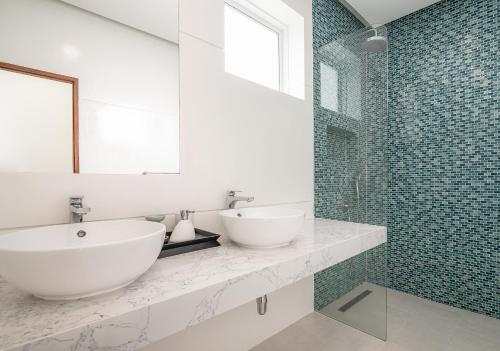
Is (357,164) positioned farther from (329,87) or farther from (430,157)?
(430,157)

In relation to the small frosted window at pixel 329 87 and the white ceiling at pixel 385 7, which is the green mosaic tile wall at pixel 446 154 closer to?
the white ceiling at pixel 385 7

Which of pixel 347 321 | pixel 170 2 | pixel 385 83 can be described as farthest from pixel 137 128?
pixel 347 321

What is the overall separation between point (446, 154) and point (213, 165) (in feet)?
7.11

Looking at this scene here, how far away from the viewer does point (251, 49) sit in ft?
7.02

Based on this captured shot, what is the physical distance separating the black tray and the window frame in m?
1.50

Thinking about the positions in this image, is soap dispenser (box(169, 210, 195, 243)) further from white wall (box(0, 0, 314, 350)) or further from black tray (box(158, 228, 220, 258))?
white wall (box(0, 0, 314, 350))

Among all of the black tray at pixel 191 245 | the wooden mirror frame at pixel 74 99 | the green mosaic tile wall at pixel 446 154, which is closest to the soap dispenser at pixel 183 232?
the black tray at pixel 191 245

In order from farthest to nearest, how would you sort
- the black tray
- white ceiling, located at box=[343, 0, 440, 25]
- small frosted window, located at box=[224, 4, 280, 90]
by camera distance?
1. white ceiling, located at box=[343, 0, 440, 25]
2. small frosted window, located at box=[224, 4, 280, 90]
3. the black tray

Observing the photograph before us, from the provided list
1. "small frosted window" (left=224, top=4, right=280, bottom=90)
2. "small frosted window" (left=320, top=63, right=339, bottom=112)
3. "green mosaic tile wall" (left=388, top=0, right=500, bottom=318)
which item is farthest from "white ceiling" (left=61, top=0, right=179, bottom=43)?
"green mosaic tile wall" (left=388, top=0, right=500, bottom=318)

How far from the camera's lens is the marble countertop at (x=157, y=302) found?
2.03 ft

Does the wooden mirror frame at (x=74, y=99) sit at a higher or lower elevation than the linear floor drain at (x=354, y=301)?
higher

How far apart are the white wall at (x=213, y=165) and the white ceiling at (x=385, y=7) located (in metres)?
0.70

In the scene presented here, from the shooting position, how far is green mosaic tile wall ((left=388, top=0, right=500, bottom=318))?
7.31ft

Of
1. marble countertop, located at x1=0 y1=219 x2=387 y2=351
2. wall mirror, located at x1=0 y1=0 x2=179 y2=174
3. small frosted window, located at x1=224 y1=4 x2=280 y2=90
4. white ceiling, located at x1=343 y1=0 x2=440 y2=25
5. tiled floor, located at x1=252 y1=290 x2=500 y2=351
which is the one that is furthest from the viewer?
white ceiling, located at x1=343 y1=0 x2=440 y2=25
